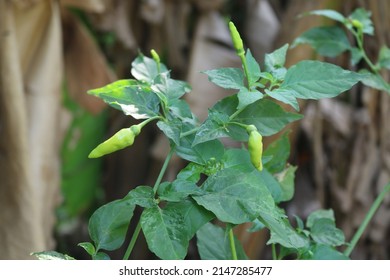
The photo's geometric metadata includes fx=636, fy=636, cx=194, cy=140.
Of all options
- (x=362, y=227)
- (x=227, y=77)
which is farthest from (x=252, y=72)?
(x=362, y=227)

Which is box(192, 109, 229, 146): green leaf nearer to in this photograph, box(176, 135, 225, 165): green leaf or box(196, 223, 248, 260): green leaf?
box(176, 135, 225, 165): green leaf

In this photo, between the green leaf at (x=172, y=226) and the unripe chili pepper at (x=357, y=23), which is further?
the unripe chili pepper at (x=357, y=23)

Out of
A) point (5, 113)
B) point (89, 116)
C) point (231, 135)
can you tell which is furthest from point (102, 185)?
point (231, 135)

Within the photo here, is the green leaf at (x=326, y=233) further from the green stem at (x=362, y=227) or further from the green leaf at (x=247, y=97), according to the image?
the green leaf at (x=247, y=97)

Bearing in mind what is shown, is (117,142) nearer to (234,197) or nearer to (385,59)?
(234,197)

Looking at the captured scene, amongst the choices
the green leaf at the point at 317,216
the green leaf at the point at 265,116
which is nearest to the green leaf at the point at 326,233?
the green leaf at the point at 317,216
